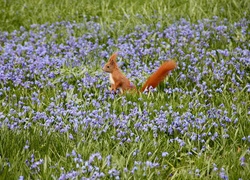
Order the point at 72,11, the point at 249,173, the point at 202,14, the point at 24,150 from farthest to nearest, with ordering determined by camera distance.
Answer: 1. the point at 72,11
2. the point at 202,14
3. the point at 24,150
4. the point at 249,173

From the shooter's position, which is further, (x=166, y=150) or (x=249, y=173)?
(x=166, y=150)

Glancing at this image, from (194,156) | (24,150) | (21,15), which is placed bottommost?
(194,156)

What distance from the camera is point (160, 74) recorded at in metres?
5.55

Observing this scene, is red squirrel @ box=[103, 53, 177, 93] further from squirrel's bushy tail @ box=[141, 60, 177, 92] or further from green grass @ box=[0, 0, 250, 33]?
green grass @ box=[0, 0, 250, 33]

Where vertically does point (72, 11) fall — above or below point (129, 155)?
above

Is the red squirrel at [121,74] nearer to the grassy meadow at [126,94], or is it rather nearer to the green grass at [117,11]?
the grassy meadow at [126,94]

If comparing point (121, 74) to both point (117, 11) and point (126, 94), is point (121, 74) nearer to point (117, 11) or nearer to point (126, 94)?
point (126, 94)

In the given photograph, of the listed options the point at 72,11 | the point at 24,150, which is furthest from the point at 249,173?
the point at 72,11

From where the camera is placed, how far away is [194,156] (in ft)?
14.7

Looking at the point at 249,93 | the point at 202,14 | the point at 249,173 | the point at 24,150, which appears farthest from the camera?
the point at 202,14

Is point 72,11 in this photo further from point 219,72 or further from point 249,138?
point 249,138

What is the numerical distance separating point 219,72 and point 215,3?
9.24ft

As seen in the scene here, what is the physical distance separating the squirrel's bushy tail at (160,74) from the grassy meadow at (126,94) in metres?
0.13

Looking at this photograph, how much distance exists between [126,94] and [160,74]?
396 millimetres
